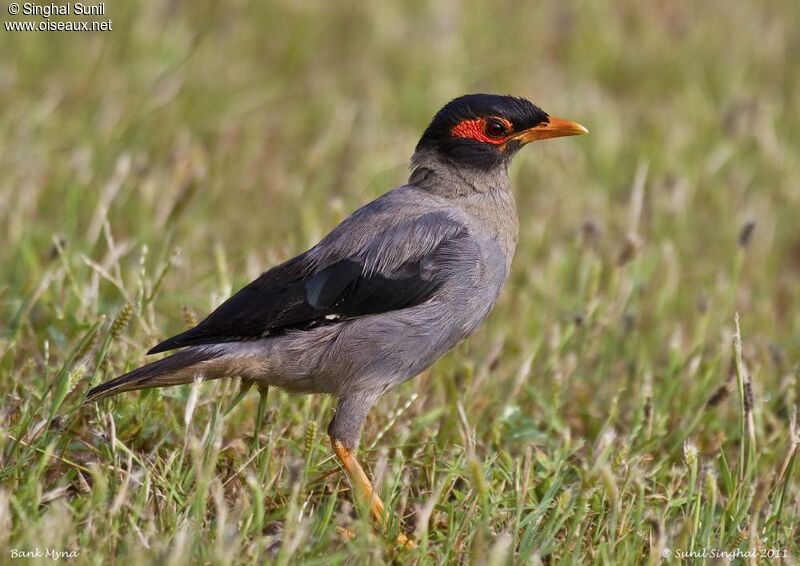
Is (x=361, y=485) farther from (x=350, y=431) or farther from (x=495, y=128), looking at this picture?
(x=495, y=128)

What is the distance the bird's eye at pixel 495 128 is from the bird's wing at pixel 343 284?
602 millimetres

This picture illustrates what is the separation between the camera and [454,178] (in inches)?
189

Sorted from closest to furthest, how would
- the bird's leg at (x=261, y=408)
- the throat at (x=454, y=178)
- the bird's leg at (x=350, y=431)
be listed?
the bird's leg at (x=350, y=431)
the bird's leg at (x=261, y=408)
the throat at (x=454, y=178)

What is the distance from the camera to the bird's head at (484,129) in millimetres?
4809

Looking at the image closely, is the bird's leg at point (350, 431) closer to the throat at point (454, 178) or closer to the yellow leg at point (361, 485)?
the yellow leg at point (361, 485)

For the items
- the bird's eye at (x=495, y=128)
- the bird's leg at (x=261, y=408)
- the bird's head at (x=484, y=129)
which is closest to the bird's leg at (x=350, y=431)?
the bird's leg at (x=261, y=408)

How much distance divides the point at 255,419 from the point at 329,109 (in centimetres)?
377

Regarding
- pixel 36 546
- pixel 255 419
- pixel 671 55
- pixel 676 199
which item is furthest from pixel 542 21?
pixel 36 546

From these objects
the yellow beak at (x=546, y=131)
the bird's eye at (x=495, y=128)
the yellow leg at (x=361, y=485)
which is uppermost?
the bird's eye at (x=495, y=128)

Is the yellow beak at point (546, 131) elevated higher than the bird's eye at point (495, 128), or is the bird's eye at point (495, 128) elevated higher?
the bird's eye at point (495, 128)

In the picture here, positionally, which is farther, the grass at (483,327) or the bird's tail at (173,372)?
Answer: the bird's tail at (173,372)

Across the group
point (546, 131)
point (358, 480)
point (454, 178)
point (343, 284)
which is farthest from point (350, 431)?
point (546, 131)

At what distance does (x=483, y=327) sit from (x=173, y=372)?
2139 millimetres

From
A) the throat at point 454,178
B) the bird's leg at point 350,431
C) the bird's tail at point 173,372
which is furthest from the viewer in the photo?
the throat at point 454,178
